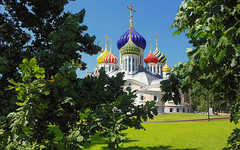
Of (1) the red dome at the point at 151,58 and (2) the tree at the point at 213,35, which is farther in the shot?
(1) the red dome at the point at 151,58

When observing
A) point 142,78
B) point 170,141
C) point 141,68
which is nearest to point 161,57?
point 141,68

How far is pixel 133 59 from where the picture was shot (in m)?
47.2

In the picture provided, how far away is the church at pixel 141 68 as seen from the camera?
43.1 metres

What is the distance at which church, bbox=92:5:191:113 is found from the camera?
141 feet

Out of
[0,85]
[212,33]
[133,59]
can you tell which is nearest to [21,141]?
[0,85]

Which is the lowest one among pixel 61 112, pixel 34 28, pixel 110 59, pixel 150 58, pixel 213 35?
pixel 61 112

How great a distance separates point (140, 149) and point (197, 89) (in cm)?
451

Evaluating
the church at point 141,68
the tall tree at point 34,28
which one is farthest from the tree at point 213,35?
the church at point 141,68

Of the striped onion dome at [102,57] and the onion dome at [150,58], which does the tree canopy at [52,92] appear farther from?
the striped onion dome at [102,57]

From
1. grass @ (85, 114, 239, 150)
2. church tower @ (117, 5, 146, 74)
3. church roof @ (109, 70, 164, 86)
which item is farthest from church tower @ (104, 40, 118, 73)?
grass @ (85, 114, 239, 150)

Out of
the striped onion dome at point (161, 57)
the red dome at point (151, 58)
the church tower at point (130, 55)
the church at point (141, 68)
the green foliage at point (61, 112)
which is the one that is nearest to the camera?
the green foliage at point (61, 112)

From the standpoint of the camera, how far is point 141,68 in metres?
53.6

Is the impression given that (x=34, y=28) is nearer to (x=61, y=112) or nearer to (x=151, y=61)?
(x=61, y=112)

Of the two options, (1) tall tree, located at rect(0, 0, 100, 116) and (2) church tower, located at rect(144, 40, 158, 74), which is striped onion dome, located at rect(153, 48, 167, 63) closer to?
(2) church tower, located at rect(144, 40, 158, 74)
